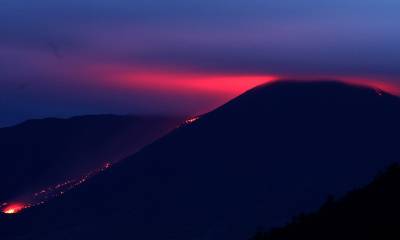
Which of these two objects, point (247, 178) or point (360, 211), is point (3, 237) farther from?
point (360, 211)

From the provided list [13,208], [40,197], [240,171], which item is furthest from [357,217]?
[40,197]

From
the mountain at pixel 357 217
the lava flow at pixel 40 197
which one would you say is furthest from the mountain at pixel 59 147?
the mountain at pixel 357 217

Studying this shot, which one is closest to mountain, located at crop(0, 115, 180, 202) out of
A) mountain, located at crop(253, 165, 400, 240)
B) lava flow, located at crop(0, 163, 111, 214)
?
lava flow, located at crop(0, 163, 111, 214)

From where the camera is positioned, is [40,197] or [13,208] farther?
[40,197]

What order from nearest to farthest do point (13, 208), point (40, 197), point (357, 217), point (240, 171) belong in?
point (357, 217), point (240, 171), point (13, 208), point (40, 197)

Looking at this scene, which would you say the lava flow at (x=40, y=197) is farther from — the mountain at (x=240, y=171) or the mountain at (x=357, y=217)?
the mountain at (x=357, y=217)

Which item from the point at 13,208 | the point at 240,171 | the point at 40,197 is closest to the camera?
the point at 240,171

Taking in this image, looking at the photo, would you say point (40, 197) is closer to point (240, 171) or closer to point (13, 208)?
point (13, 208)
